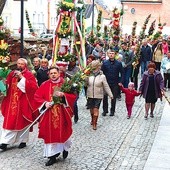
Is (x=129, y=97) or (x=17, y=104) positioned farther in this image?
(x=129, y=97)

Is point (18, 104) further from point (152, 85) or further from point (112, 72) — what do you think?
point (152, 85)

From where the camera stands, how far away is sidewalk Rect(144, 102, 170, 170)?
8.64 m

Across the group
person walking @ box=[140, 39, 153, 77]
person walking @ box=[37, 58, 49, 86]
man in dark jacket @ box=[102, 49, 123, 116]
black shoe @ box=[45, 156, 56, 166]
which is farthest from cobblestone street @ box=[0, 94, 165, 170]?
person walking @ box=[140, 39, 153, 77]

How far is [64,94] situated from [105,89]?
125 inches

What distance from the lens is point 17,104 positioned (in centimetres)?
913

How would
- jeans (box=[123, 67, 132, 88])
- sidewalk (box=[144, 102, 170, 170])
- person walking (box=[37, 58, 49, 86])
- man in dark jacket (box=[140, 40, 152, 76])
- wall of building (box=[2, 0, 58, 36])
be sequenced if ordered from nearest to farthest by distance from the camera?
sidewalk (box=[144, 102, 170, 170]), person walking (box=[37, 58, 49, 86]), jeans (box=[123, 67, 132, 88]), man in dark jacket (box=[140, 40, 152, 76]), wall of building (box=[2, 0, 58, 36])

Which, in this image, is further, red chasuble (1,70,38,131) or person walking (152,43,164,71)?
person walking (152,43,164,71)

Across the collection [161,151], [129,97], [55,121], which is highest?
[55,121]

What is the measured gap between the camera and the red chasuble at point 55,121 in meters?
8.35

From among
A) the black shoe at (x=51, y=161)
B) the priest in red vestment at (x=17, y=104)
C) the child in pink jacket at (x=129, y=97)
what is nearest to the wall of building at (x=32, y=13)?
the child in pink jacket at (x=129, y=97)

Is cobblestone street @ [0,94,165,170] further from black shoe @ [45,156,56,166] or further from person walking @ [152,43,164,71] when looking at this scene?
person walking @ [152,43,164,71]

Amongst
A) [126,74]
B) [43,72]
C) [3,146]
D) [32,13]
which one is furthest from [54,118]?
[32,13]

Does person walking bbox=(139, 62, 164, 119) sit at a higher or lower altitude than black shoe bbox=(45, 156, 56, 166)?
higher

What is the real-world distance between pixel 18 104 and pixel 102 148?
1.88m
